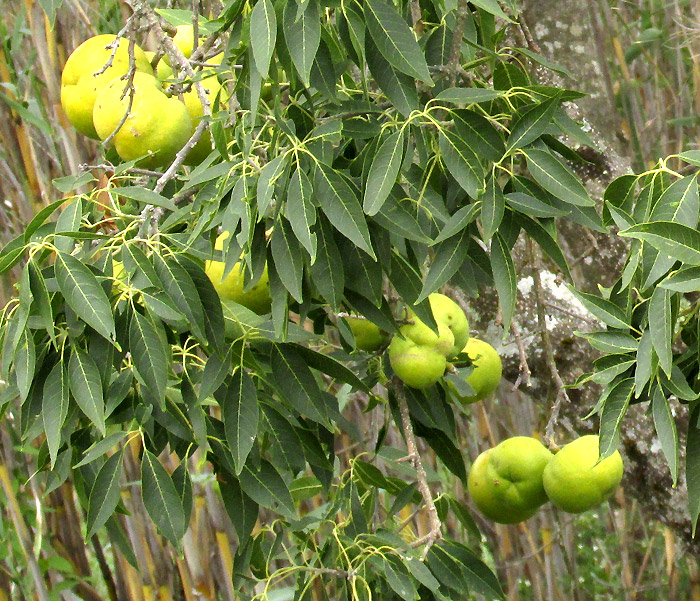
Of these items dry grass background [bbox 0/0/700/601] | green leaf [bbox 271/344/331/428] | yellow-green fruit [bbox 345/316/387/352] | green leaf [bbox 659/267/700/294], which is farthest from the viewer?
dry grass background [bbox 0/0/700/601]

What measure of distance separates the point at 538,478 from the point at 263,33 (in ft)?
2.33

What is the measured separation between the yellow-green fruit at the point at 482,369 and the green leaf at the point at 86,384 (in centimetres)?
62

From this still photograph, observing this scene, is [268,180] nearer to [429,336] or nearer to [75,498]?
[429,336]

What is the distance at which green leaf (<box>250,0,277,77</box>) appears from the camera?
0.75m

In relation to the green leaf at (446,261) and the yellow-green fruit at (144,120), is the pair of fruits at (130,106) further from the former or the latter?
the green leaf at (446,261)

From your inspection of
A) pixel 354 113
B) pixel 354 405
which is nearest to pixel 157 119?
pixel 354 113

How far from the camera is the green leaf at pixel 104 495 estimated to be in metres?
0.92

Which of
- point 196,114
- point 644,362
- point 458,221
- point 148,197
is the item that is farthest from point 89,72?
point 644,362

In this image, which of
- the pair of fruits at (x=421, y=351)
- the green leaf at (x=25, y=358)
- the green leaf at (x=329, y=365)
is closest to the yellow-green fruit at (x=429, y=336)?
the pair of fruits at (x=421, y=351)

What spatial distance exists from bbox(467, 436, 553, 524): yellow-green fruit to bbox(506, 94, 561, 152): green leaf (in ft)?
1.61

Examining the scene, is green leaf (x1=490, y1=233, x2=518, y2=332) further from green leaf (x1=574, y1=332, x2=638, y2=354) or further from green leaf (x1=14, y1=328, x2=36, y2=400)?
green leaf (x1=14, y1=328, x2=36, y2=400)

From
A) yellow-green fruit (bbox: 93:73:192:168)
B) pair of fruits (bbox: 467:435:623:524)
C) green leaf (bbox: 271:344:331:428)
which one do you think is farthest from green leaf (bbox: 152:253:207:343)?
pair of fruits (bbox: 467:435:623:524)

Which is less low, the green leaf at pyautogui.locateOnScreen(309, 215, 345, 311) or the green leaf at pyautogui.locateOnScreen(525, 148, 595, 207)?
the green leaf at pyautogui.locateOnScreen(525, 148, 595, 207)

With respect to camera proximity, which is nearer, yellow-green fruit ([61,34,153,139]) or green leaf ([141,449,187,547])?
green leaf ([141,449,187,547])
